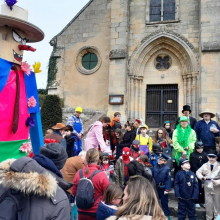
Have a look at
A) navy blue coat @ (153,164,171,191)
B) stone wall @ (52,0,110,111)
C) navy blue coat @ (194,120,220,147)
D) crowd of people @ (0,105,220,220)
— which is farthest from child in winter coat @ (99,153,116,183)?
stone wall @ (52,0,110,111)

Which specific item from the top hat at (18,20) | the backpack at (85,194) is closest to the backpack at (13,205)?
the backpack at (85,194)

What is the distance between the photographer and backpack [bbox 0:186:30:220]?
1760mm

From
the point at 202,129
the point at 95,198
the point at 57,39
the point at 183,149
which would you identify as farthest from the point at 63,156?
the point at 57,39

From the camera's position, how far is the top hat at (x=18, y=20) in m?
4.05

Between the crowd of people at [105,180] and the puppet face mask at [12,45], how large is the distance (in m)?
1.52

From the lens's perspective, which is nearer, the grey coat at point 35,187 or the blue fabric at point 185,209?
the grey coat at point 35,187

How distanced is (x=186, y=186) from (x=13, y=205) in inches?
168

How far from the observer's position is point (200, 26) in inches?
452

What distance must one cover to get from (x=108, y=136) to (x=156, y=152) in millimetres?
1825

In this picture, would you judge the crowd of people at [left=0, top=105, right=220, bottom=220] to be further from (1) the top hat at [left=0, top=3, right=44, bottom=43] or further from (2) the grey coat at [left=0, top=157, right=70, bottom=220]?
(1) the top hat at [left=0, top=3, right=44, bottom=43]

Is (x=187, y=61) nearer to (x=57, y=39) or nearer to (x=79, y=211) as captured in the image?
(x=57, y=39)

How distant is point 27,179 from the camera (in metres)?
1.80

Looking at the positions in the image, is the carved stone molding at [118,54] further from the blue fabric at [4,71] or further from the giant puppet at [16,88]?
the blue fabric at [4,71]

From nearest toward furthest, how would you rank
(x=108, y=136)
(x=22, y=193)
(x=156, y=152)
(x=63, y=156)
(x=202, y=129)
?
(x=22, y=193)
(x=63, y=156)
(x=156, y=152)
(x=202, y=129)
(x=108, y=136)
